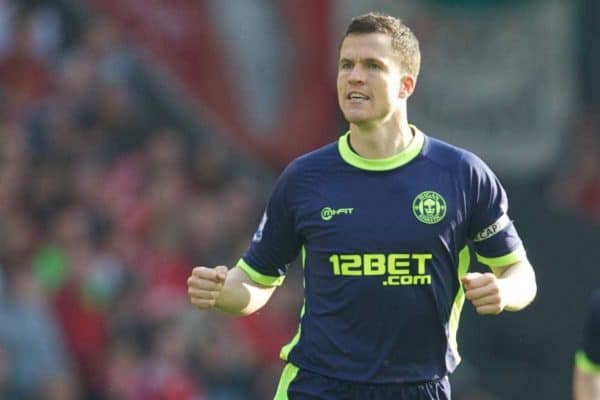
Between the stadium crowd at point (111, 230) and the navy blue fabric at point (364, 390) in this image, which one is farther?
the stadium crowd at point (111, 230)

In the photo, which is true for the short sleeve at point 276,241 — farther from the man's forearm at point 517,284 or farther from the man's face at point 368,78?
the man's forearm at point 517,284

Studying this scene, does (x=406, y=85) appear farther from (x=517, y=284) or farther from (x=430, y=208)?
(x=517, y=284)

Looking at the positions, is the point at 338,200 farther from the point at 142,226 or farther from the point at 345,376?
the point at 142,226

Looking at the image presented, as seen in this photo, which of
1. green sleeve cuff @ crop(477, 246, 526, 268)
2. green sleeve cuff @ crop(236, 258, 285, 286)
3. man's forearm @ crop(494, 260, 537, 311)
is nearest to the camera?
man's forearm @ crop(494, 260, 537, 311)

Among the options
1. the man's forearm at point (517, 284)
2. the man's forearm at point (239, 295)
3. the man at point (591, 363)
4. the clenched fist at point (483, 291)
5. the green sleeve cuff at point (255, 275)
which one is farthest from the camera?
the man at point (591, 363)

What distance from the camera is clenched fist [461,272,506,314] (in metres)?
6.88

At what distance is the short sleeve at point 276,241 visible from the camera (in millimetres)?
7516

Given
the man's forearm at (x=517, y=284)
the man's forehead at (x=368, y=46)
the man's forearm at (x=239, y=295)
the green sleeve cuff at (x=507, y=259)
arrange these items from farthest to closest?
the man's forearm at (x=239, y=295) < the green sleeve cuff at (x=507, y=259) < the man's forehead at (x=368, y=46) < the man's forearm at (x=517, y=284)

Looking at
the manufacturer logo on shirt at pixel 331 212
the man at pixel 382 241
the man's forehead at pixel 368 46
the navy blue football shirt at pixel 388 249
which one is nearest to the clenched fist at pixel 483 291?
the man at pixel 382 241

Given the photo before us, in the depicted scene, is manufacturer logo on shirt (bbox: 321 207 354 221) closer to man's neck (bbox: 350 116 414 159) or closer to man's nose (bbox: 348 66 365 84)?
man's neck (bbox: 350 116 414 159)

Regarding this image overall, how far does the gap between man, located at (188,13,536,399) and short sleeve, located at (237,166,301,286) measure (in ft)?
0.03

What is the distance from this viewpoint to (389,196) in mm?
7375

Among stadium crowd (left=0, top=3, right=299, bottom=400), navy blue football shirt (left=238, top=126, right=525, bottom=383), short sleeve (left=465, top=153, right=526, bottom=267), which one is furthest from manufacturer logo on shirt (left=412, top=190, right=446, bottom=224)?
stadium crowd (left=0, top=3, right=299, bottom=400)

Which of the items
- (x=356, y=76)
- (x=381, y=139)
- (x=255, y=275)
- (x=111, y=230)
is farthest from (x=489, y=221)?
(x=111, y=230)
